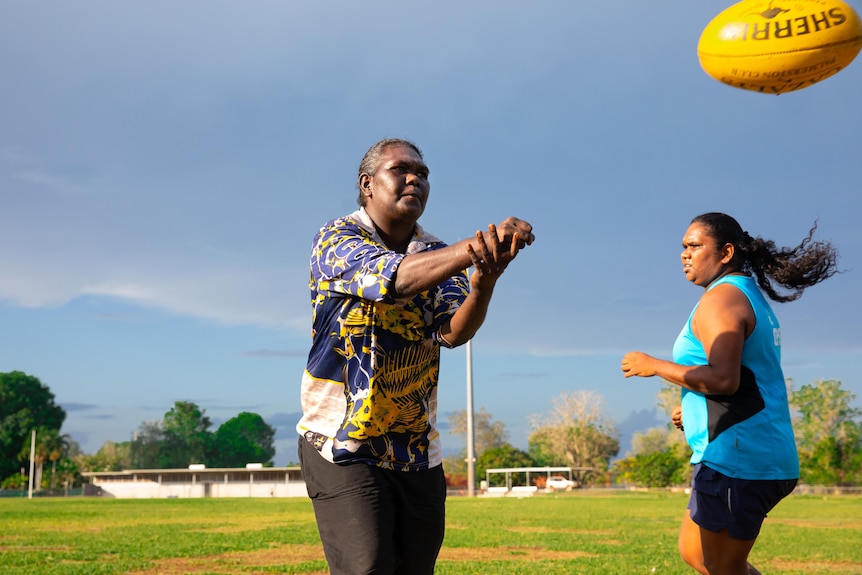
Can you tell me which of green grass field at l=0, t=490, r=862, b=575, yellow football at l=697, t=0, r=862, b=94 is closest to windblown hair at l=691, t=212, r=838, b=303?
yellow football at l=697, t=0, r=862, b=94

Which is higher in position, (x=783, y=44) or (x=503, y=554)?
(x=783, y=44)

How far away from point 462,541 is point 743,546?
977cm

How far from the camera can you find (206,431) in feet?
433

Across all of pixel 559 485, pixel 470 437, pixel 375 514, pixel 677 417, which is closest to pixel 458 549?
pixel 677 417

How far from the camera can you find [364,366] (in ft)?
11.3

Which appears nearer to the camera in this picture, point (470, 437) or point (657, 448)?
point (470, 437)

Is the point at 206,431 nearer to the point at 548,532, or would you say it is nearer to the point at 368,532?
the point at 548,532

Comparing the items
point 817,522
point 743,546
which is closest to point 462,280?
point 743,546

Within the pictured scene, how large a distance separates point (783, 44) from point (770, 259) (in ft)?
5.84

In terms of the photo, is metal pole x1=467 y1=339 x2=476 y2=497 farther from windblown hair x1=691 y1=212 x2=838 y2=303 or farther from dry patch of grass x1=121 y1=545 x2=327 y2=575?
windblown hair x1=691 y1=212 x2=838 y2=303

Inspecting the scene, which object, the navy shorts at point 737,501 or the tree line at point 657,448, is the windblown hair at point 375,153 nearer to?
the navy shorts at point 737,501

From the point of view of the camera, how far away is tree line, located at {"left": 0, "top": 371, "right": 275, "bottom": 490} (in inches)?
3716

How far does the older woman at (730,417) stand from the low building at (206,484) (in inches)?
2649

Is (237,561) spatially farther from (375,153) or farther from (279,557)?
(375,153)
